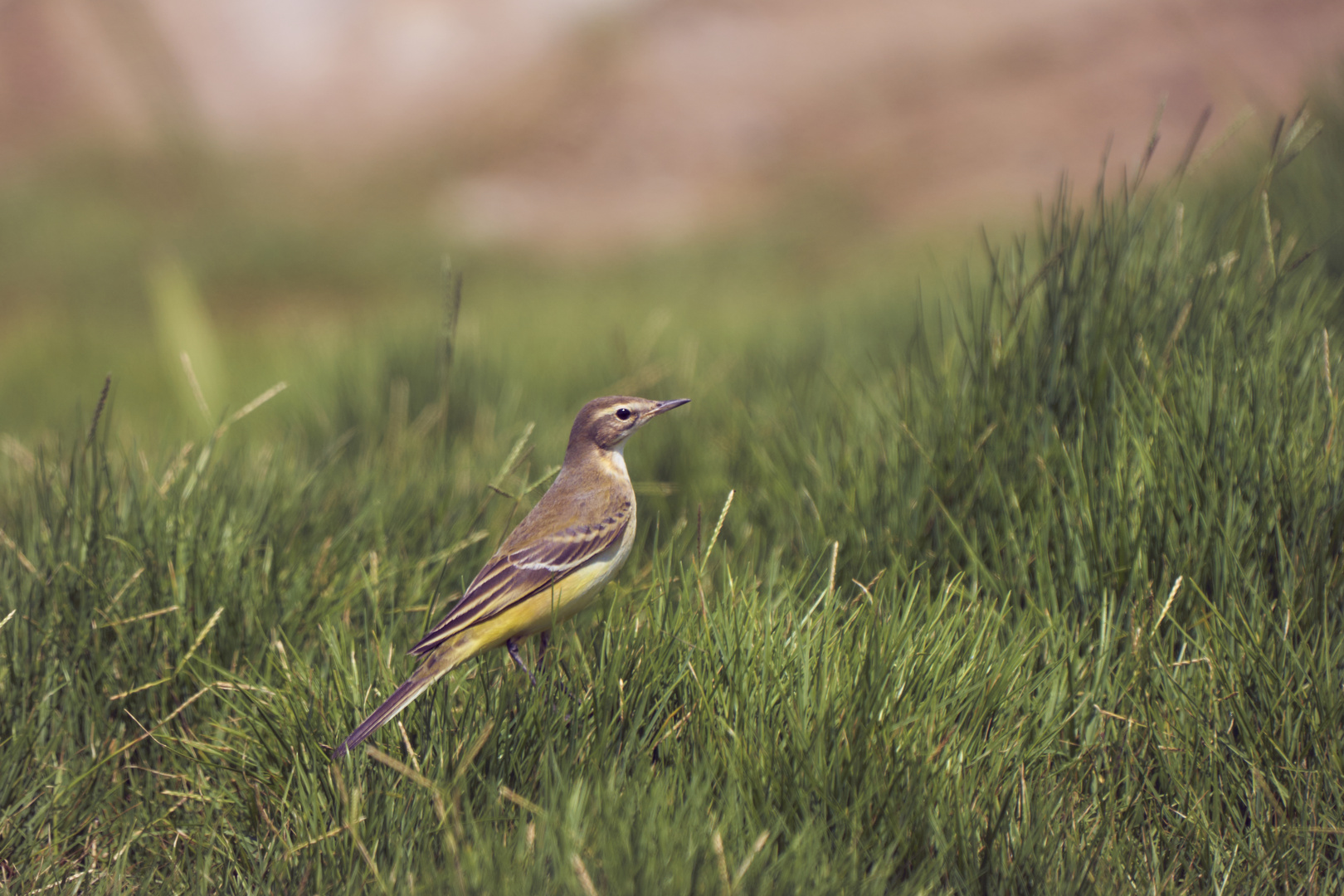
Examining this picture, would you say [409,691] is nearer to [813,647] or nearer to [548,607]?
[548,607]

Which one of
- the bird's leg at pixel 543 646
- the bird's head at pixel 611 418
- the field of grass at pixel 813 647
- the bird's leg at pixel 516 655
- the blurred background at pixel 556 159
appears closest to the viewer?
the field of grass at pixel 813 647

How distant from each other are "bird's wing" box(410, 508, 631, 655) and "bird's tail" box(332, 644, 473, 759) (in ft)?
0.10

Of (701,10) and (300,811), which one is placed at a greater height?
(701,10)

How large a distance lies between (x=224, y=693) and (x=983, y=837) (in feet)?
5.14

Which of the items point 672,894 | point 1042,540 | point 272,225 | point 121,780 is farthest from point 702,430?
point 272,225

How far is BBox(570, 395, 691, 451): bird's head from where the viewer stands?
224cm

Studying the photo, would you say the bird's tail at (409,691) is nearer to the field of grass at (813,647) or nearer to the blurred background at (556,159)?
the field of grass at (813,647)

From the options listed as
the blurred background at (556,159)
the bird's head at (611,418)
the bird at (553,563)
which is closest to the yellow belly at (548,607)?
the bird at (553,563)

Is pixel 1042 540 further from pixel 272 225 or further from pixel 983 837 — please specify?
pixel 272 225

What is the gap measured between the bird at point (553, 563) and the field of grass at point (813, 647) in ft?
0.22

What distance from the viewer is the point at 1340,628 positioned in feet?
6.35

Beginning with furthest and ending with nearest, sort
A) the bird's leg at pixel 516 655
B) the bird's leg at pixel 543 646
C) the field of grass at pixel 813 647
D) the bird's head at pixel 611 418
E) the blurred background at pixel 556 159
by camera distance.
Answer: the blurred background at pixel 556 159
the bird's head at pixel 611 418
the bird's leg at pixel 543 646
the bird's leg at pixel 516 655
the field of grass at pixel 813 647

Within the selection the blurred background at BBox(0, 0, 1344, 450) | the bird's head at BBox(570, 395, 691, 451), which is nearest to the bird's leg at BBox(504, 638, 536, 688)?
the bird's head at BBox(570, 395, 691, 451)

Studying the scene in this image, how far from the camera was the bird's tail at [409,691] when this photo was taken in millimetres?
1649
